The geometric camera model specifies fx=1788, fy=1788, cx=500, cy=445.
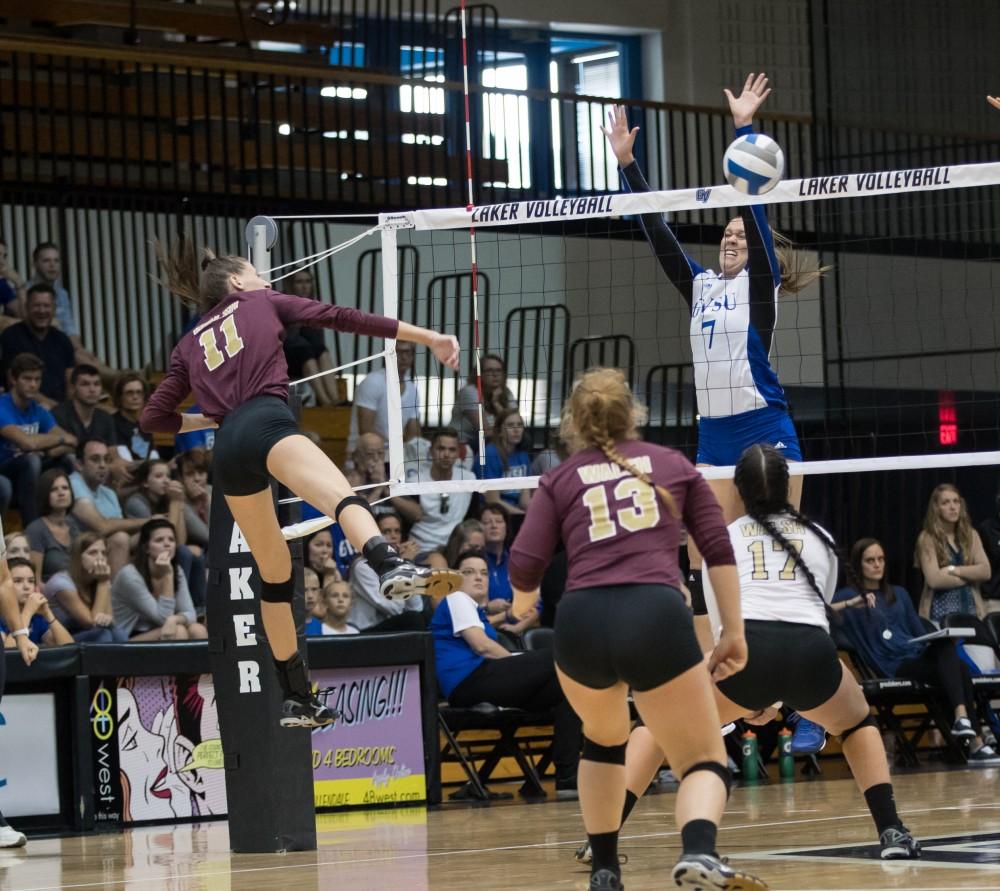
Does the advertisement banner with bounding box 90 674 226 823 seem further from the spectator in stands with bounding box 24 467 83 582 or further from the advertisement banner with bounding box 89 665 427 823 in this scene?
the spectator in stands with bounding box 24 467 83 582

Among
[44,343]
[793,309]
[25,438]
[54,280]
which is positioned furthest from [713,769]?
[793,309]

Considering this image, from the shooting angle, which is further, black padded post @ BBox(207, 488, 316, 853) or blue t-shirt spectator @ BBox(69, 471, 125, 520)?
blue t-shirt spectator @ BBox(69, 471, 125, 520)

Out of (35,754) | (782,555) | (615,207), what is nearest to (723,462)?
(615,207)

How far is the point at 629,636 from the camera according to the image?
15.7ft

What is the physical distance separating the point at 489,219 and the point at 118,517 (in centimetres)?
438

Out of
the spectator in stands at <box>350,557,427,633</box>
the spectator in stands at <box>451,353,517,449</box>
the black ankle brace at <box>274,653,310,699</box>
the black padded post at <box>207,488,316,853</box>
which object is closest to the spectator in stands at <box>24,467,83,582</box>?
the spectator in stands at <box>350,557,427,633</box>

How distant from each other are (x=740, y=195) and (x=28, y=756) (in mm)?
4722

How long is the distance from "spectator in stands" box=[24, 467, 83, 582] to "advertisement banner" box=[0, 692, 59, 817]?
1.42 metres

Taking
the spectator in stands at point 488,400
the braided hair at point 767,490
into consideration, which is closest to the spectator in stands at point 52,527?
the spectator in stands at point 488,400

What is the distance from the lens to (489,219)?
8211 millimetres

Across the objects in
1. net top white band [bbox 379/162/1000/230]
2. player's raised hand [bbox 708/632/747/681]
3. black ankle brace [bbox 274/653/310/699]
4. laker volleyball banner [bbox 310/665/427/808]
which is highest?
net top white band [bbox 379/162/1000/230]

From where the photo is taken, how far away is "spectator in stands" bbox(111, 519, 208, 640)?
10.5 m

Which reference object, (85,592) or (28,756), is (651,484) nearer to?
(28,756)

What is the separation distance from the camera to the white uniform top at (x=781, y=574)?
582cm
